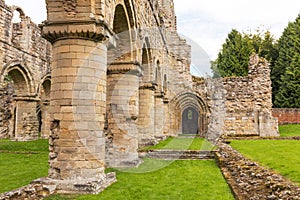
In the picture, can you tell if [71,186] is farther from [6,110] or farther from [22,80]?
[6,110]

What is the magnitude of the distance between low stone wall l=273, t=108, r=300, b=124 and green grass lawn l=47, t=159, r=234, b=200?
1892 cm

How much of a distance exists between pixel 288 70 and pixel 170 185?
26.0 meters

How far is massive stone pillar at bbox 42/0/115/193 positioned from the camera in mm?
5750

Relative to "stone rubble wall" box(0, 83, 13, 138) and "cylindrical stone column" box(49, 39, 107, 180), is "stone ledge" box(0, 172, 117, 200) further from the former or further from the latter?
"stone rubble wall" box(0, 83, 13, 138)

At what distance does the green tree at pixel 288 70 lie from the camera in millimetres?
28750

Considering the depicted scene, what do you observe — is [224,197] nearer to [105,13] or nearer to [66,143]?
[66,143]

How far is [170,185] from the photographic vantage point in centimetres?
680

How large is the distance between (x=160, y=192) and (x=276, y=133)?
13359 millimetres

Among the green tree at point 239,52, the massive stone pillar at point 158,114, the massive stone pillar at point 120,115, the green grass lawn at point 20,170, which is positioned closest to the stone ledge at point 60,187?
the green grass lawn at point 20,170

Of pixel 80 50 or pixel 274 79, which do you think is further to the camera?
pixel 274 79

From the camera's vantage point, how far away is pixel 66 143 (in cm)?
576

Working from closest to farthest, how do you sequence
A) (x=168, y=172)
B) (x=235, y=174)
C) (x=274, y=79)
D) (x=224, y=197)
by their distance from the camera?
1. (x=224, y=197)
2. (x=235, y=174)
3. (x=168, y=172)
4. (x=274, y=79)

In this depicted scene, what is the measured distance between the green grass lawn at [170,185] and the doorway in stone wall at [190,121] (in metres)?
30.9

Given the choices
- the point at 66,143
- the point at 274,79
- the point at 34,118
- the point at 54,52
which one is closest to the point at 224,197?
the point at 66,143
